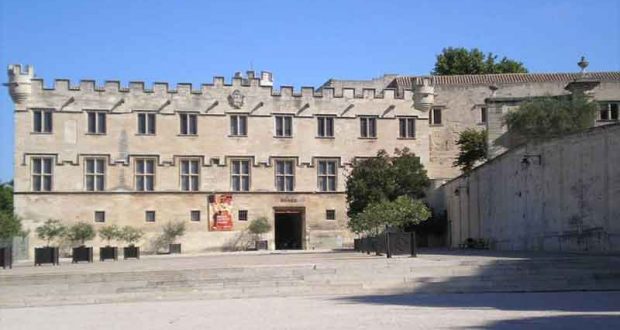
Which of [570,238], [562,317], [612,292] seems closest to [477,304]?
[562,317]

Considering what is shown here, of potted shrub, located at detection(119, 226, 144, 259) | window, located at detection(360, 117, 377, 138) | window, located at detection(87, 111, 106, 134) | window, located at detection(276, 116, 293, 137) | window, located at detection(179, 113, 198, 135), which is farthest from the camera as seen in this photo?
window, located at detection(360, 117, 377, 138)

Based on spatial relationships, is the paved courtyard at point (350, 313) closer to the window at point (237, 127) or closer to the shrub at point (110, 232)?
the shrub at point (110, 232)

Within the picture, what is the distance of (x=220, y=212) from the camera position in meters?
48.2

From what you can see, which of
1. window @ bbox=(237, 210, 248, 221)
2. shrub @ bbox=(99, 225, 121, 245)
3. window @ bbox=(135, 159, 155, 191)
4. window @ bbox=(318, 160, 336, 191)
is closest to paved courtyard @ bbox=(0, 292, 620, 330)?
shrub @ bbox=(99, 225, 121, 245)

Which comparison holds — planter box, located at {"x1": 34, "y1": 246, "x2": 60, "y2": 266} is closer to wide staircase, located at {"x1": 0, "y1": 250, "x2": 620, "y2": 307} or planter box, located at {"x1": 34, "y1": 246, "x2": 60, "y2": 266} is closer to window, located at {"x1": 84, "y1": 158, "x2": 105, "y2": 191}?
wide staircase, located at {"x1": 0, "y1": 250, "x2": 620, "y2": 307}

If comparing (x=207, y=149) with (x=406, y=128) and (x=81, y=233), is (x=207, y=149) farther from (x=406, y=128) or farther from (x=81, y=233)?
(x=406, y=128)

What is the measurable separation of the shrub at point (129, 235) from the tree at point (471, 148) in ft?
65.8

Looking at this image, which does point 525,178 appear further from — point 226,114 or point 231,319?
point 226,114

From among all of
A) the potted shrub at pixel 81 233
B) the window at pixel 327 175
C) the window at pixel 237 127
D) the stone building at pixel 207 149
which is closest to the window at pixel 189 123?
the stone building at pixel 207 149

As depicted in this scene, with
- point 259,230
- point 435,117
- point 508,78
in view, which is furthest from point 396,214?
point 508,78

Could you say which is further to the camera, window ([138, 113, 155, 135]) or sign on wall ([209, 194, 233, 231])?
window ([138, 113, 155, 135])

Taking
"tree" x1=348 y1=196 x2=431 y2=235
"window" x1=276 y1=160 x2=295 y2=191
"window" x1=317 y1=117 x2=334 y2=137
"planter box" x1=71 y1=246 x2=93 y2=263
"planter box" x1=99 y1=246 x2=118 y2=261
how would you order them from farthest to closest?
1. "window" x1=317 y1=117 x2=334 y2=137
2. "window" x1=276 y1=160 x2=295 y2=191
3. "planter box" x1=99 y1=246 x2=118 y2=261
4. "planter box" x1=71 y1=246 x2=93 y2=263
5. "tree" x1=348 y1=196 x2=431 y2=235

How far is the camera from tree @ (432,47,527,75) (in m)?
70.1

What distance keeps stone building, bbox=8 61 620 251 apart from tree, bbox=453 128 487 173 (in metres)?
2.43
